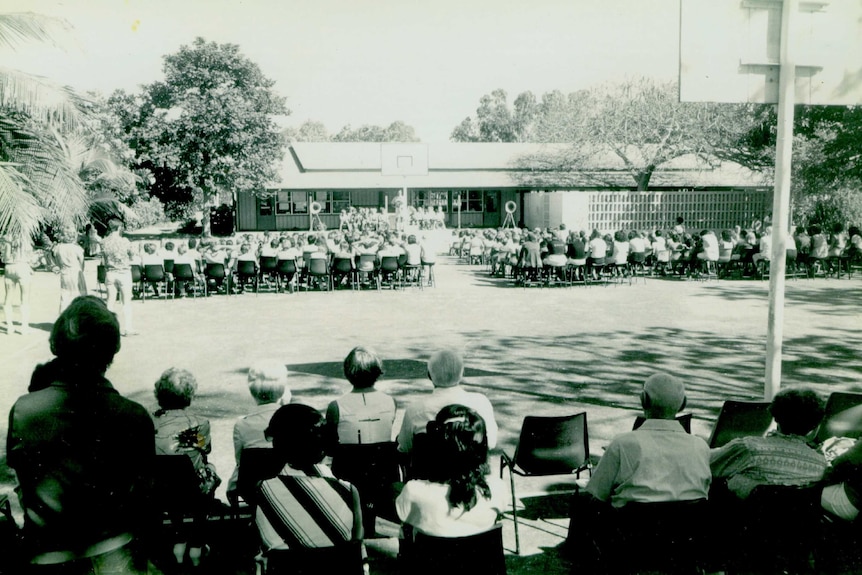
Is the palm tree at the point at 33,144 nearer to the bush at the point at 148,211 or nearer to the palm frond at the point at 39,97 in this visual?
the palm frond at the point at 39,97

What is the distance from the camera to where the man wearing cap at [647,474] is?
3.30 metres

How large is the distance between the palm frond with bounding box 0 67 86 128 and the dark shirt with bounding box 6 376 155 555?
671cm

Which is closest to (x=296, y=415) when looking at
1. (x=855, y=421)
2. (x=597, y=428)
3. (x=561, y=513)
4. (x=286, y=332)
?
(x=561, y=513)

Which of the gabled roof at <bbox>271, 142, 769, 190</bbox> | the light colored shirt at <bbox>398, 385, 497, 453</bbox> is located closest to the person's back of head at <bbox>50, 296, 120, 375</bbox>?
the light colored shirt at <bbox>398, 385, 497, 453</bbox>

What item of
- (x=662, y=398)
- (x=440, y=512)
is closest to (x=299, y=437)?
(x=440, y=512)

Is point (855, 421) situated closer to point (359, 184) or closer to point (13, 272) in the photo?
point (13, 272)

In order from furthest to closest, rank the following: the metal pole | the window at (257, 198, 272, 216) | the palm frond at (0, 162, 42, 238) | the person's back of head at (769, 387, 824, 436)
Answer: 1. the window at (257, 198, 272, 216)
2. the palm frond at (0, 162, 42, 238)
3. the metal pole
4. the person's back of head at (769, 387, 824, 436)

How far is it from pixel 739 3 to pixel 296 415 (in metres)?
4.30

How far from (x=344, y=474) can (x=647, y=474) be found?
1608 mm

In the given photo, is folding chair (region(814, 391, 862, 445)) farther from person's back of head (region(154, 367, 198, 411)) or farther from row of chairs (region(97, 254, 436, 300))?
row of chairs (region(97, 254, 436, 300))

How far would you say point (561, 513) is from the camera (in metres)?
4.82

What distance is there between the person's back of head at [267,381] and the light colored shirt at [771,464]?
239 cm

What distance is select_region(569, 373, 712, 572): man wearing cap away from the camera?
10.8 ft

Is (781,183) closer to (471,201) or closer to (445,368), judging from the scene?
(445,368)
